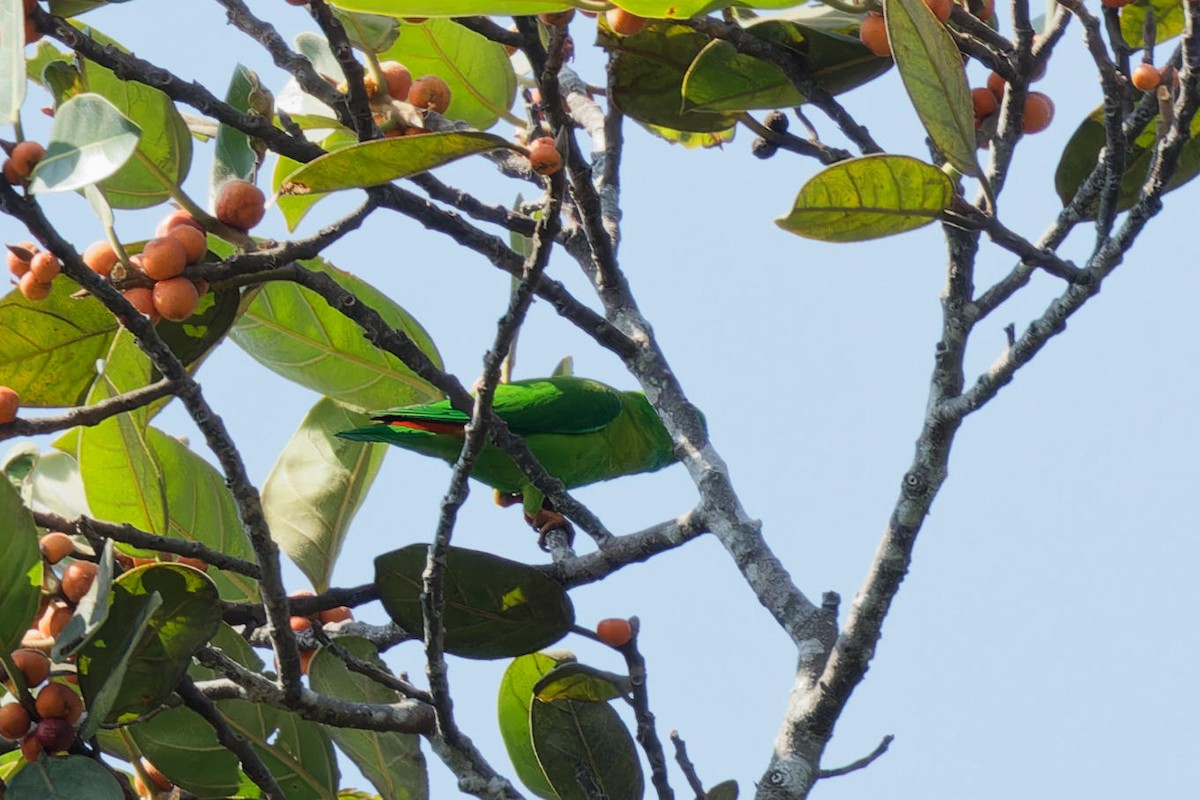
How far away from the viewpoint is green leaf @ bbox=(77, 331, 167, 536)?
2.24m

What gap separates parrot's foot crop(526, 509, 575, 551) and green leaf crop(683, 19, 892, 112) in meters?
1.54

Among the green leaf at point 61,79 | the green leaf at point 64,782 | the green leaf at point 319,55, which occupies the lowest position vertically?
the green leaf at point 64,782

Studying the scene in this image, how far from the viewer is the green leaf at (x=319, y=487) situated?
8.71ft

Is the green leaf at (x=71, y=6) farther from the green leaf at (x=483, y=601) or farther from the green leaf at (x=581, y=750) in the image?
the green leaf at (x=581, y=750)

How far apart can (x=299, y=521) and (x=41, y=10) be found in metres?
1.13

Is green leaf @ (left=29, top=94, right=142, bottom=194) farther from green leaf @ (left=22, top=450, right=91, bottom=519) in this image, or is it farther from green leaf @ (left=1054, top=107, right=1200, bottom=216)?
green leaf @ (left=1054, top=107, right=1200, bottom=216)

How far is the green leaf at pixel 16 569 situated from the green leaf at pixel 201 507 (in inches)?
31.3

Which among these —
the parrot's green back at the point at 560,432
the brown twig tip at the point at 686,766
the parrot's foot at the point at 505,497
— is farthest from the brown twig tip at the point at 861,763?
the parrot's foot at the point at 505,497

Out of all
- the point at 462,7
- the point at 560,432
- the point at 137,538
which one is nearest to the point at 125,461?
the point at 137,538

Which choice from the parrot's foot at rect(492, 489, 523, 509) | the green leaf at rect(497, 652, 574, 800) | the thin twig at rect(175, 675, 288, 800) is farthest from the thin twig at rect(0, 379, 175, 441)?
the parrot's foot at rect(492, 489, 523, 509)

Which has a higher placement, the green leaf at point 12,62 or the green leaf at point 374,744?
the green leaf at point 12,62

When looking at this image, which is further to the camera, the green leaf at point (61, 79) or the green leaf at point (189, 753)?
the green leaf at point (189, 753)

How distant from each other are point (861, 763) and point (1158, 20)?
4.40 ft

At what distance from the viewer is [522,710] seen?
249cm
